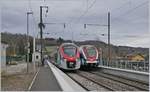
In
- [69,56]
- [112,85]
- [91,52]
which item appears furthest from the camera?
[91,52]

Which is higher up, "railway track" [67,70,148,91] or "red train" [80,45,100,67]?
"red train" [80,45,100,67]

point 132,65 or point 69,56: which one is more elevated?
point 69,56

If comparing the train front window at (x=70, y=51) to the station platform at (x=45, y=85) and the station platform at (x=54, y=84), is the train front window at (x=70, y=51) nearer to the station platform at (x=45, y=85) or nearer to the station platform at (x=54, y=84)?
the station platform at (x=54, y=84)

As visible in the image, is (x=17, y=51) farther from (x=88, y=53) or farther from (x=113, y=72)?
(x=113, y=72)

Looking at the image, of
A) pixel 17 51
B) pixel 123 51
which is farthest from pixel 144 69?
pixel 17 51

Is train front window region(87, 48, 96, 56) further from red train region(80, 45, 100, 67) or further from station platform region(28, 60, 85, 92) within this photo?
station platform region(28, 60, 85, 92)

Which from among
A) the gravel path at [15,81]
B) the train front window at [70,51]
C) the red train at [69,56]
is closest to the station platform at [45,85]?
the gravel path at [15,81]

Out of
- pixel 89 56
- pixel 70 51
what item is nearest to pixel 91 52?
pixel 89 56

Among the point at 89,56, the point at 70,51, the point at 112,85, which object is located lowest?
the point at 112,85

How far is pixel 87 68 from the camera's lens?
160 feet

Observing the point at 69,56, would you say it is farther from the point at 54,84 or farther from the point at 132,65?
the point at 54,84

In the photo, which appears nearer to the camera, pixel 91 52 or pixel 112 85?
pixel 112 85

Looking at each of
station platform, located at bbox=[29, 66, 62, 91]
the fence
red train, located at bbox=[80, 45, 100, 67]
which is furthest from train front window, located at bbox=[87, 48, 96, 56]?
station platform, located at bbox=[29, 66, 62, 91]

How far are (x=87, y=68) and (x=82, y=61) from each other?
319 cm
